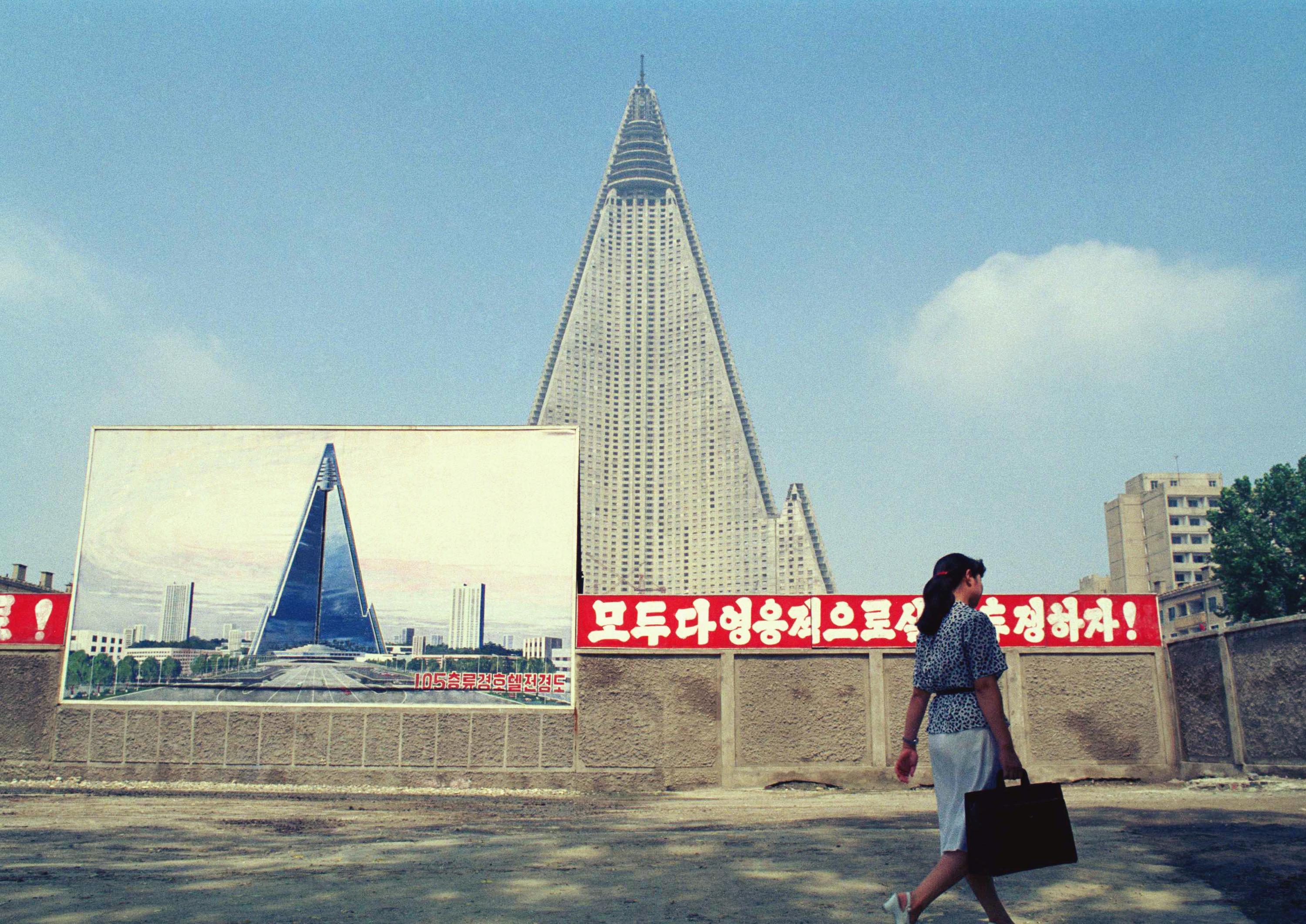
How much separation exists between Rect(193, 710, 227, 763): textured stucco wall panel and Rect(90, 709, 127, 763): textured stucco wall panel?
60.1 inches

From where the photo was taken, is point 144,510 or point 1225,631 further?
point 144,510

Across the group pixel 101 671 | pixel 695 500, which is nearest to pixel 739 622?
pixel 101 671

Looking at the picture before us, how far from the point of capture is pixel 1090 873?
7.62m

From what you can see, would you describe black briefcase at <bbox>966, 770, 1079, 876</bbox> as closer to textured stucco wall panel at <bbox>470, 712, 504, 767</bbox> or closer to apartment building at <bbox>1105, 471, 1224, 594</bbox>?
textured stucco wall panel at <bbox>470, 712, 504, 767</bbox>

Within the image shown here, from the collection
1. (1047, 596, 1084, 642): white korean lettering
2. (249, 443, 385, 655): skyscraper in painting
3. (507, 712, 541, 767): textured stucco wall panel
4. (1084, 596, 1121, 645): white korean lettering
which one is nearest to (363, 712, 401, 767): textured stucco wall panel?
(249, 443, 385, 655): skyscraper in painting

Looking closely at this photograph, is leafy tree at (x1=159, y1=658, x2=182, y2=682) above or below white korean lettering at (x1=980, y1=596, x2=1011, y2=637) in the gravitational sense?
below

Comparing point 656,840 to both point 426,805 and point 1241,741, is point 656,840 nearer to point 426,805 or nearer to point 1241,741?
point 426,805

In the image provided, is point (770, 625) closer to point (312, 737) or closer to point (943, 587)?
point (312, 737)

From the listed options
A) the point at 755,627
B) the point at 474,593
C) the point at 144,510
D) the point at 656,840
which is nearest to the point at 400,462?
the point at 474,593

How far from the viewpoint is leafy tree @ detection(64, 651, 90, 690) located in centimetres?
2108

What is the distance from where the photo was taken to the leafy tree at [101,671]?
21047mm

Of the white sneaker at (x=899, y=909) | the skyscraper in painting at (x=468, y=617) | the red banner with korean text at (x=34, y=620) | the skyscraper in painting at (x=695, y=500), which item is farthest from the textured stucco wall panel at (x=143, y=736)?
the skyscraper in painting at (x=695, y=500)

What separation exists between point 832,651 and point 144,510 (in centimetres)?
1507

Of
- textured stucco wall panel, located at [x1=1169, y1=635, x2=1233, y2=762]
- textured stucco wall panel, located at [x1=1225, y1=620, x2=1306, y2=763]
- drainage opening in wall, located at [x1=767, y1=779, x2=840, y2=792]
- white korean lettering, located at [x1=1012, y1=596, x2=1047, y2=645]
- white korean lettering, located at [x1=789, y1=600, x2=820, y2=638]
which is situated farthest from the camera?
white korean lettering, located at [x1=1012, y1=596, x2=1047, y2=645]
